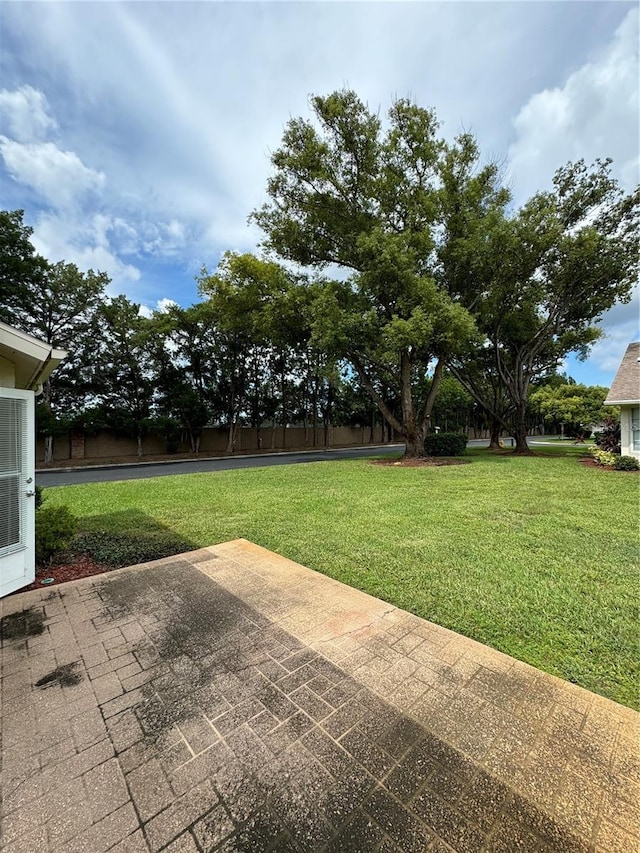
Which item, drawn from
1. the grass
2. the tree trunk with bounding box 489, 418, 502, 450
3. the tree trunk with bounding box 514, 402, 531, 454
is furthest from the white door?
the tree trunk with bounding box 489, 418, 502, 450

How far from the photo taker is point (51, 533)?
3.97 m

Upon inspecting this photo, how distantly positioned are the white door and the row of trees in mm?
9614

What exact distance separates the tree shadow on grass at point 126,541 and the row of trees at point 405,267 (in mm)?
8434

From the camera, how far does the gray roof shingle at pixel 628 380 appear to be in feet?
36.5

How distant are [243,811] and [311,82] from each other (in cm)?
1516

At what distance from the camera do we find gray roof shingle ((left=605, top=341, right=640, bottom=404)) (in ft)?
36.5

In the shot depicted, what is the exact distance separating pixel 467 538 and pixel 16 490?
492 centimetres

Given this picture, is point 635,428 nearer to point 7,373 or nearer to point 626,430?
point 626,430

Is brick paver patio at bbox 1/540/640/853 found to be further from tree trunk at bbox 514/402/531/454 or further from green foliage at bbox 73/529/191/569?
tree trunk at bbox 514/402/531/454

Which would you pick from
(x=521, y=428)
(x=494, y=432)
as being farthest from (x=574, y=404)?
(x=494, y=432)

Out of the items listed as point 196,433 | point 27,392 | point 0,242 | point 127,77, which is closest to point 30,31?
point 127,77

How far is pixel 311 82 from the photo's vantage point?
10.9m

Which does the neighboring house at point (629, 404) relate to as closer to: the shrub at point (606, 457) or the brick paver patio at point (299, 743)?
the shrub at point (606, 457)

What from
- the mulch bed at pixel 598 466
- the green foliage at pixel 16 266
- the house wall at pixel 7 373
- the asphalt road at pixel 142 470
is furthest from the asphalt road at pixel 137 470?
the mulch bed at pixel 598 466
